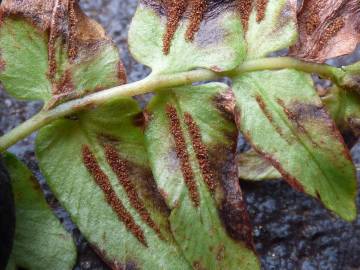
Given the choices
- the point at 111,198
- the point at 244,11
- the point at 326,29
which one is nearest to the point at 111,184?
the point at 111,198

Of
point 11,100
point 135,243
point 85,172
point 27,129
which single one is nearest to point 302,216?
point 135,243

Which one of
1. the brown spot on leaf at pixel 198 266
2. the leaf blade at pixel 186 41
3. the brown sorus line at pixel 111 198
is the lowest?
the brown spot on leaf at pixel 198 266

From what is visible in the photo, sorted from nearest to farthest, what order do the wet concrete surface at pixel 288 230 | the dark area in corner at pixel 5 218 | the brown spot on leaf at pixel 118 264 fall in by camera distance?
the dark area in corner at pixel 5 218 < the brown spot on leaf at pixel 118 264 < the wet concrete surface at pixel 288 230

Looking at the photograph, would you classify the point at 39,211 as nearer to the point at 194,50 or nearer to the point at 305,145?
the point at 194,50

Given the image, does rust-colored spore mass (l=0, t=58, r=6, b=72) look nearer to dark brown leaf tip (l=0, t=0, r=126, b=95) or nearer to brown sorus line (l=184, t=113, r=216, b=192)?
dark brown leaf tip (l=0, t=0, r=126, b=95)

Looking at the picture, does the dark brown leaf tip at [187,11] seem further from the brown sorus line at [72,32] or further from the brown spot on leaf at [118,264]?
the brown spot on leaf at [118,264]

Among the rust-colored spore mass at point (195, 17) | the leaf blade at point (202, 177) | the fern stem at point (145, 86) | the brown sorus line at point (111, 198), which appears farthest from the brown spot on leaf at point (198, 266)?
the rust-colored spore mass at point (195, 17)

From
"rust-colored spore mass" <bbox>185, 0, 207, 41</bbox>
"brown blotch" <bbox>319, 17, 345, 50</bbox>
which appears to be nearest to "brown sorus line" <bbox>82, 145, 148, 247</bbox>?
"rust-colored spore mass" <bbox>185, 0, 207, 41</bbox>
